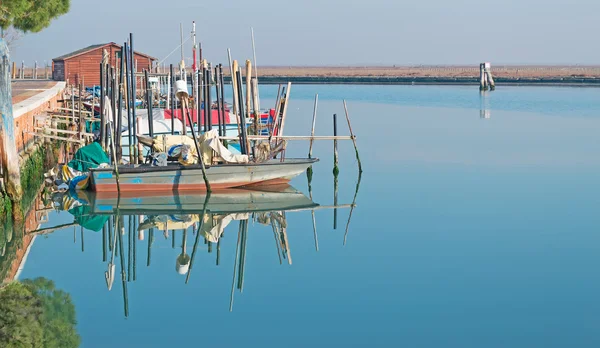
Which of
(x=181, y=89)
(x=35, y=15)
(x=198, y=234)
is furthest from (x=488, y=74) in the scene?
(x=198, y=234)

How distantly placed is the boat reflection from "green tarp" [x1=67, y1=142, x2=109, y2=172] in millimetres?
658

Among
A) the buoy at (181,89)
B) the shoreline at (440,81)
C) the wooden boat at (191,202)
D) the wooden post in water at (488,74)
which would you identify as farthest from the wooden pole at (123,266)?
the shoreline at (440,81)

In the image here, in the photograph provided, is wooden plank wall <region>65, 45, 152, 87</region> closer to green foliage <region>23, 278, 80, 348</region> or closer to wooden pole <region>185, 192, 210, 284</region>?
wooden pole <region>185, 192, 210, 284</region>

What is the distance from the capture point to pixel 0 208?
18875 mm

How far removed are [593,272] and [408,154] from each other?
57.8 feet

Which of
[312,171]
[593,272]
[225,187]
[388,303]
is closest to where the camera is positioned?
[388,303]

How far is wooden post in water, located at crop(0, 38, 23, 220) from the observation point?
1843cm

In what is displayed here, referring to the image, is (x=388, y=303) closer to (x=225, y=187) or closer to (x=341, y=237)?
(x=341, y=237)

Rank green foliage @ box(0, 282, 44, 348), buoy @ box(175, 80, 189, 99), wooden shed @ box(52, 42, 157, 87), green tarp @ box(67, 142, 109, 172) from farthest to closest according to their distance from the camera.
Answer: wooden shed @ box(52, 42, 157, 87) → buoy @ box(175, 80, 189, 99) → green tarp @ box(67, 142, 109, 172) → green foliage @ box(0, 282, 44, 348)

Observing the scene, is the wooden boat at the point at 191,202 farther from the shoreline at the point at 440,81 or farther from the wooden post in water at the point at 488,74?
the shoreline at the point at 440,81

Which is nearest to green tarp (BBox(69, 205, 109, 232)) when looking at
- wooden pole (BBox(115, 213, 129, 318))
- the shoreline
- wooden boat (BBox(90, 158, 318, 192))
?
wooden pole (BBox(115, 213, 129, 318))

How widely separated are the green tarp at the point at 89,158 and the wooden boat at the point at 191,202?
0.65 m

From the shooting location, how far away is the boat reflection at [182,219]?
17328 millimetres

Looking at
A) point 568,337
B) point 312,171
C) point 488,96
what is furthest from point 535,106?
point 568,337
